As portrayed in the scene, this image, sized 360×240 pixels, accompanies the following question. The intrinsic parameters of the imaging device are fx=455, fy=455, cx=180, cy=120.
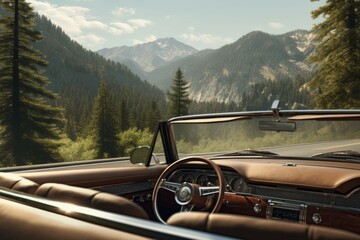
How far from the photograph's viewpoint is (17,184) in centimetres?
269

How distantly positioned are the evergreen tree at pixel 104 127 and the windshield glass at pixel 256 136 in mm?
53074

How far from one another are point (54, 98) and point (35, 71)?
2530mm

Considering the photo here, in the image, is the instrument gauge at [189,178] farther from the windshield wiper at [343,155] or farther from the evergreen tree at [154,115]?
the evergreen tree at [154,115]

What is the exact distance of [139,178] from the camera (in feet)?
15.9

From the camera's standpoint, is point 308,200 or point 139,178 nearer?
point 308,200

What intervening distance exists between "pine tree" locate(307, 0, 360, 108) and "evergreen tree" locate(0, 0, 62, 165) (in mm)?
19788

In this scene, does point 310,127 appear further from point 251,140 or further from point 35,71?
point 35,71

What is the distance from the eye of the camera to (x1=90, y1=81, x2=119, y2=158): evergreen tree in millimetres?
58656

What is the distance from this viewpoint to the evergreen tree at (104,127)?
192ft

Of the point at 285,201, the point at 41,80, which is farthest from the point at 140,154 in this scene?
the point at 41,80

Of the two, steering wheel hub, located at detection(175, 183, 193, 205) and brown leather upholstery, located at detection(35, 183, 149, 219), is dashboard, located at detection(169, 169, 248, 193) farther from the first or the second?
brown leather upholstery, located at detection(35, 183, 149, 219)

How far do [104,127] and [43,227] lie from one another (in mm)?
58714

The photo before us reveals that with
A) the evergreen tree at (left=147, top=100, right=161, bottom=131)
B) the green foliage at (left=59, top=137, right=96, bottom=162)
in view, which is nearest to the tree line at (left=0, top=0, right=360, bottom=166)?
the green foliage at (left=59, top=137, right=96, bottom=162)

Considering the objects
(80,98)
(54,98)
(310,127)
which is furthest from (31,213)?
(80,98)
